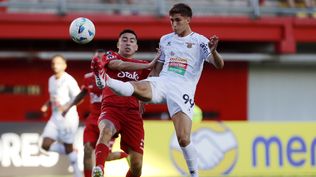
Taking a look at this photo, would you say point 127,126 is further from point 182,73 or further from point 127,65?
point 182,73

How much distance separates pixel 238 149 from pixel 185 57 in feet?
22.4

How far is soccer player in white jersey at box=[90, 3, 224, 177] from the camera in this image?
987cm

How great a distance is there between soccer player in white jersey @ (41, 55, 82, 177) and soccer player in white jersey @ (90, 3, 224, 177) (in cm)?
519

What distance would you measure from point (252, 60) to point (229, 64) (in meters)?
0.81

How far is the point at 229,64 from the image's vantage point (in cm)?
2264

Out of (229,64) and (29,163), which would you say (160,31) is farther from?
(29,163)

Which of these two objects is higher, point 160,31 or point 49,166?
point 160,31

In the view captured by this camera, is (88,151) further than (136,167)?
Yes

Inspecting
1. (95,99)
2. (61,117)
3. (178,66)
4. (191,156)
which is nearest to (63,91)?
(61,117)

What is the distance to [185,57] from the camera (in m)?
10.0

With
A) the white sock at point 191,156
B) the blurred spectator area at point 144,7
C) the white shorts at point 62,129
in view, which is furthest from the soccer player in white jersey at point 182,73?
the blurred spectator area at point 144,7

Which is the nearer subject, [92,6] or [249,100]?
[92,6]

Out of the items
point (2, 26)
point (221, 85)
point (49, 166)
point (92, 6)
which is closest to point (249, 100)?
point (221, 85)

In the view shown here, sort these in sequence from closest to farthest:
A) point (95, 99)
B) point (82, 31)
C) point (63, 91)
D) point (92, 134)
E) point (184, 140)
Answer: point (184, 140), point (82, 31), point (92, 134), point (95, 99), point (63, 91)
